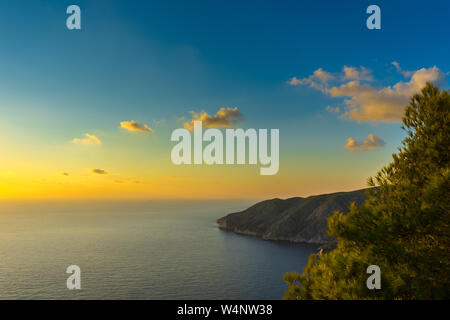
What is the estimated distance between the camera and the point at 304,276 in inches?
804

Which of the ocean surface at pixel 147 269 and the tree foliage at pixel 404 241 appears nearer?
the tree foliage at pixel 404 241

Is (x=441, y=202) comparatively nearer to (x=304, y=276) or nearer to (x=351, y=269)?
(x=351, y=269)

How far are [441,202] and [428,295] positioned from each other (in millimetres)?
4751

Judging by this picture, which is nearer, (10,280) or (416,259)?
(416,259)

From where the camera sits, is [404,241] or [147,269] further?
[147,269]

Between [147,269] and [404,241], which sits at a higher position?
[404,241]

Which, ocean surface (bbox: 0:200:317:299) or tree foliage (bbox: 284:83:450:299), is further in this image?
ocean surface (bbox: 0:200:317:299)

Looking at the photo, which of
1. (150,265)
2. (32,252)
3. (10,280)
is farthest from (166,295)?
(32,252)

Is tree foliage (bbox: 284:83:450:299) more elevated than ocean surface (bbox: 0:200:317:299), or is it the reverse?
tree foliage (bbox: 284:83:450:299)

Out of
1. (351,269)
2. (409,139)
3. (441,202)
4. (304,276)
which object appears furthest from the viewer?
(304,276)

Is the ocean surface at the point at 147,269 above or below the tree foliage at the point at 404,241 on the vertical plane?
below
